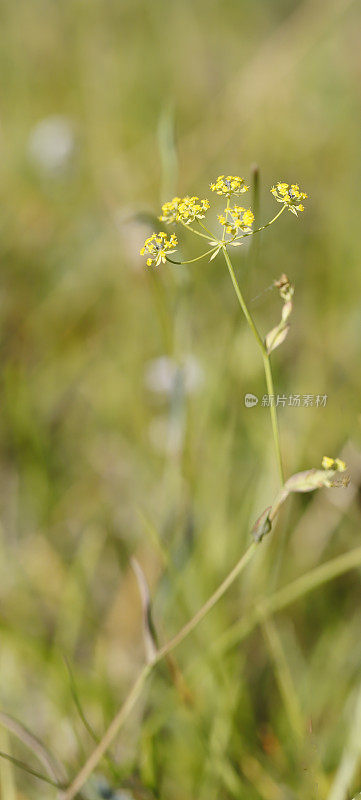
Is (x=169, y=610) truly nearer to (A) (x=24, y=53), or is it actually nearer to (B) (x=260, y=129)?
(B) (x=260, y=129)

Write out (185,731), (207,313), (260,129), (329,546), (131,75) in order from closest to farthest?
1. (185,731)
2. (329,546)
3. (207,313)
4. (260,129)
5. (131,75)

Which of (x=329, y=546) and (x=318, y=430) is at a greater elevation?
(x=318, y=430)

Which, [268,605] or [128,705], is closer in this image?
[128,705]

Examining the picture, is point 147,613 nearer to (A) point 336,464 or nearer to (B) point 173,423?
(A) point 336,464

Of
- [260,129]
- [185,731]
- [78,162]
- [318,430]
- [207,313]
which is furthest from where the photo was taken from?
[260,129]

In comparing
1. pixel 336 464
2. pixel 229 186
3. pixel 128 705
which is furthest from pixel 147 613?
pixel 229 186

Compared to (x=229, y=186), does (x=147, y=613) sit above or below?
below

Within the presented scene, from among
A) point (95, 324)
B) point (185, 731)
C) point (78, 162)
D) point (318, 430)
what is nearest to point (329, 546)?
point (318, 430)

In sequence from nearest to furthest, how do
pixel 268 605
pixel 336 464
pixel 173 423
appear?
pixel 336 464, pixel 268 605, pixel 173 423
